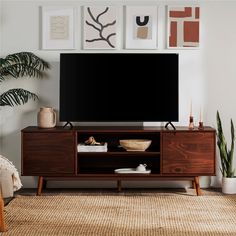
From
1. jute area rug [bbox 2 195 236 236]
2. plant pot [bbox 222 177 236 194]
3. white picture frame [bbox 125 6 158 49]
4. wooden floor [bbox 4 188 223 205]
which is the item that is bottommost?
jute area rug [bbox 2 195 236 236]

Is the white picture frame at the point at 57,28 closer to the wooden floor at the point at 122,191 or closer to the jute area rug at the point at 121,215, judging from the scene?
the wooden floor at the point at 122,191

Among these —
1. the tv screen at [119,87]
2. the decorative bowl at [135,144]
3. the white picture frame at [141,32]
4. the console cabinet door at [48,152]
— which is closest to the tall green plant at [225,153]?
the tv screen at [119,87]

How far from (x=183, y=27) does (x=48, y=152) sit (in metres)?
1.81

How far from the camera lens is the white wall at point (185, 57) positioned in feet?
20.8

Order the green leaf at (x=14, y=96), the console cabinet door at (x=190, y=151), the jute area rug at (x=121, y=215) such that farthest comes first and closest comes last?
1. the green leaf at (x=14, y=96)
2. the console cabinet door at (x=190, y=151)
3. the jute area rug at (x=121, y=215)

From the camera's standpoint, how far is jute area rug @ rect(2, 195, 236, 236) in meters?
4.72

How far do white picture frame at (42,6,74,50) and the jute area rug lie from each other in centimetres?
152

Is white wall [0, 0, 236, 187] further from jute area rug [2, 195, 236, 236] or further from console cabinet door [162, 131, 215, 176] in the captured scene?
jute area rug [2, 195, 236, 236]

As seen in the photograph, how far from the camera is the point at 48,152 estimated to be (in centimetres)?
600

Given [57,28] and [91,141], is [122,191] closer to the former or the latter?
[91,141]

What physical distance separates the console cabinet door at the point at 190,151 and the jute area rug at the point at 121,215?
28 centimetres

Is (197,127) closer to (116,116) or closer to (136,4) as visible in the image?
(116,116)

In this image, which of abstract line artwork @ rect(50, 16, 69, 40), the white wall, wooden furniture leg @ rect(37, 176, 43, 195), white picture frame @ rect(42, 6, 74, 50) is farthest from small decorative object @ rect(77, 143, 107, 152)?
abstract line artwork @ rect(50, 16, 69, 40)

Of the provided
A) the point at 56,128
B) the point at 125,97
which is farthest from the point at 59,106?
the point at 125,97
